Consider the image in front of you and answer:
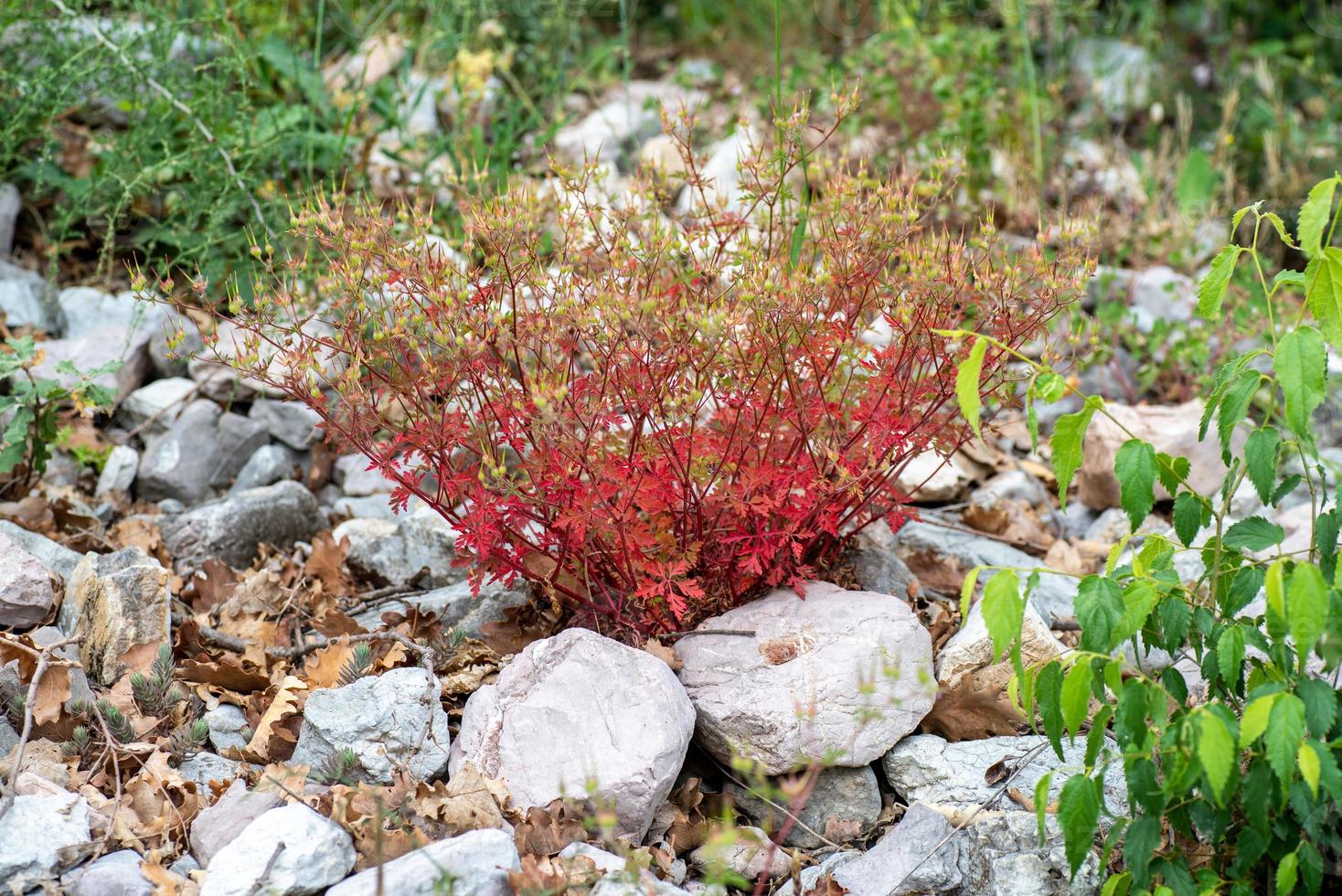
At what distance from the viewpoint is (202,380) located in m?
3.91

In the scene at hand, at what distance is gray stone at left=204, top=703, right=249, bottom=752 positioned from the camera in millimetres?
2609

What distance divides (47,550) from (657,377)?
1.65m

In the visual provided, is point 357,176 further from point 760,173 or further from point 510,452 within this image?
point 760,173

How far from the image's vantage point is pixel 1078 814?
2.02m

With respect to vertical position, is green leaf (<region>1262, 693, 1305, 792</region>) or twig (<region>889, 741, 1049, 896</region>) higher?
green leaf (<region>1262, 693, 1305, 792</region>)

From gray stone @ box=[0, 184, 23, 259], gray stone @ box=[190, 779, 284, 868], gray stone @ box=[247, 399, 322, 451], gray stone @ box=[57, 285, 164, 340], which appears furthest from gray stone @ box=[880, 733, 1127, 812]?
gray stone @ box=[0, 184, 23, 259]

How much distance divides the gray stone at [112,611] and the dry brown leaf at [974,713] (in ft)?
5.86

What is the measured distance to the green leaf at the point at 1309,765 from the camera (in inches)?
72.8

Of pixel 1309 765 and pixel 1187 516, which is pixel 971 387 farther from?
pixel 1309 765

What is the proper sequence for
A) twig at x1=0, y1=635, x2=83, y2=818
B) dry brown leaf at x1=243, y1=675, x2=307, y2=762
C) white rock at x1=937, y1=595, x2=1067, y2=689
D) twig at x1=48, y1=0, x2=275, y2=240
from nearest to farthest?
twig at x1=0, y1=635, x2=83, y2=818
dry brown leaf at x1=243, y1=675, x2=307, y2=762
white rock at x1=937, y1=595, x2=1067, y2=689
twig at x1=48, y1=0, x2=275, y2=240

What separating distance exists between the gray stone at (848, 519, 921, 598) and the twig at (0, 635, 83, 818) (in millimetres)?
1831

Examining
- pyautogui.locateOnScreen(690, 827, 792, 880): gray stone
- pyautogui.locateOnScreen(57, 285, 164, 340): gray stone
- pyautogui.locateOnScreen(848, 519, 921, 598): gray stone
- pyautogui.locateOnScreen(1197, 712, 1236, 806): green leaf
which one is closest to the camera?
pyautogui.locateOnScreen(1197, 712, 1236, 806): green leaf

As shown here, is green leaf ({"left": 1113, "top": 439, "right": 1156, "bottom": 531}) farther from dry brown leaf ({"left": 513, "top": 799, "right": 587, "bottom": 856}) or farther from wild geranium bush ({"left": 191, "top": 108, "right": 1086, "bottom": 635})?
dry brown leaf ({"left": 513, "top": 799, "right": 587, "bottom": 856})

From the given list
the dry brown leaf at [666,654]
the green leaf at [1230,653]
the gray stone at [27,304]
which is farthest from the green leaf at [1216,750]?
the gray stone at [27,304]
